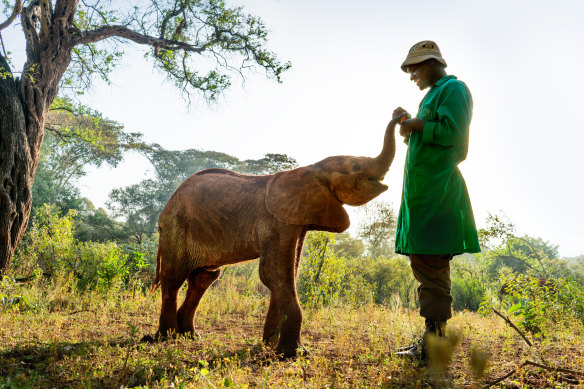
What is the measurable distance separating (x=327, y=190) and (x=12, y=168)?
17.2 feet

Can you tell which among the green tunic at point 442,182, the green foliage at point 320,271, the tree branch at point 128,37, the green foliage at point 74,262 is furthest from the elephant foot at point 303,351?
the tree branch at point 128,37

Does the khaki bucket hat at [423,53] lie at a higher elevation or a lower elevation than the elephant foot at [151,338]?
higher

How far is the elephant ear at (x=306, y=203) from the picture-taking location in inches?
151

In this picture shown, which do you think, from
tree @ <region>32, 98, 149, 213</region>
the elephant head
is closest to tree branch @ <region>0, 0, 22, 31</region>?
the elephant head

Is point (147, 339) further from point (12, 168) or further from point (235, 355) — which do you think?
point (12, 168)

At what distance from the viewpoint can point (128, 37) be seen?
329 inches

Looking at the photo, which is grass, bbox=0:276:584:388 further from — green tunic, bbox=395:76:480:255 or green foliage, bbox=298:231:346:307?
green foliage, bbox=298:231:346:307

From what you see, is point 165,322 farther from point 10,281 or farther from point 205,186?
point 10,281

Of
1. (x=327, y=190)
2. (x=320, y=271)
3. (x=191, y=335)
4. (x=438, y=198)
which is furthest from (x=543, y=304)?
(x=320, y=271)

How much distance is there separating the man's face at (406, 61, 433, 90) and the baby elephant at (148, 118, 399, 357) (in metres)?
0.51

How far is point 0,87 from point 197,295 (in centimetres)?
472

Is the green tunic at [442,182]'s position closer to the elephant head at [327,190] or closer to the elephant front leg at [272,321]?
the elephant head at [327,190]

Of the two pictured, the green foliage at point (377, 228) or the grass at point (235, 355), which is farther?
the green foliage at point (377, 228)

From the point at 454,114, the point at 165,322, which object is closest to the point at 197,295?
the point at 165,322
